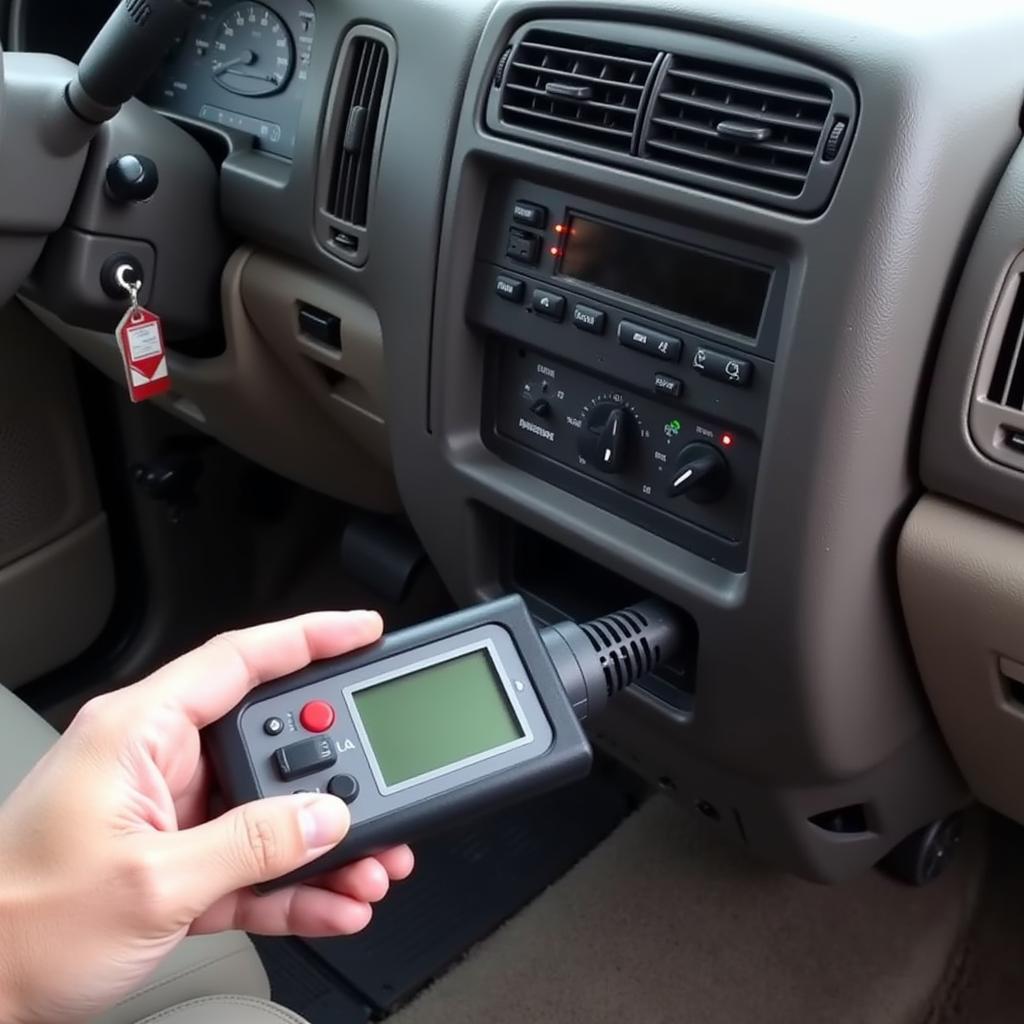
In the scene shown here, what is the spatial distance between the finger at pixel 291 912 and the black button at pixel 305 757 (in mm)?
71

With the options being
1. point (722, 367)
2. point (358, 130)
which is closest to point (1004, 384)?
point (722, 367)

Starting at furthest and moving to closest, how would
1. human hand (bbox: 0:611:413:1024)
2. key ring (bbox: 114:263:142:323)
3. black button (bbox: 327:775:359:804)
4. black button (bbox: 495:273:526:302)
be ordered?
key ring (bbox: 114:263:142:323) → black button (bbox: 495:273:526:302) → black button (bbox: 327:775:359:804) → human hand (bbox: 0:611:413:1024)

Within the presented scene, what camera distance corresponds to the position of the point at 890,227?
0.62 metres

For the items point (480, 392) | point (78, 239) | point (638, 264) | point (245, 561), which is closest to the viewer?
point (638, 264)

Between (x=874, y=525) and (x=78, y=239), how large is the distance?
699mm

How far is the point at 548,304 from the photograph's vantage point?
32.9 inches

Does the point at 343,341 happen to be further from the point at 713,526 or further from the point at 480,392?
the point at 713,526

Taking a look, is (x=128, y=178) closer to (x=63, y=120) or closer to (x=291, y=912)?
(x=63, y=120)

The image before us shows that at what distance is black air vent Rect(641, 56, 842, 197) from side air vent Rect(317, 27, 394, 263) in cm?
29

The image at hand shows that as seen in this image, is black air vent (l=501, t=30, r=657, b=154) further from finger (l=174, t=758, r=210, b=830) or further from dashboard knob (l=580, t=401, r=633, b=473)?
finger (l=174, t=758, r=210, b=830)

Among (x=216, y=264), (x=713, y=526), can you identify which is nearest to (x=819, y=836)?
(x=713, y=526)

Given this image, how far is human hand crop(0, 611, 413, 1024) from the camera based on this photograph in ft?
1.76

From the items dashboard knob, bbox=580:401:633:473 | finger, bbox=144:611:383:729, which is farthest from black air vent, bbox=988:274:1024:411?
finger, bbox=144:611:383:729

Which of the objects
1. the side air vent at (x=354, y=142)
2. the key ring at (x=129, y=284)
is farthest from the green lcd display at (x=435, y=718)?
the key ring at (x=129, y=284)
